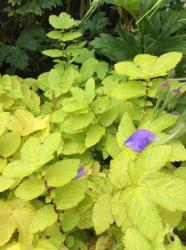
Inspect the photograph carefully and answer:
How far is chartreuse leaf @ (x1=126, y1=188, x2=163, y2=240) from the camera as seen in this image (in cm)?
76

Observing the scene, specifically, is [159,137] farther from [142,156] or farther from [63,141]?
[63,141]

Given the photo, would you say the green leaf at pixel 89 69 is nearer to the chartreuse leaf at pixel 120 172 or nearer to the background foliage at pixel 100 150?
the background foliage at pixel 100 150

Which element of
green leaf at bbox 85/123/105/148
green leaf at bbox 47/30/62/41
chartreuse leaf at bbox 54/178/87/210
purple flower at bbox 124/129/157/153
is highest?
purple flower at bbox 124/129/157/153

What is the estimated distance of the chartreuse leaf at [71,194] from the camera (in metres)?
0.92

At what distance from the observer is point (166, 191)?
0.79m

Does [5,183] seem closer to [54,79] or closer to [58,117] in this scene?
[58,117]

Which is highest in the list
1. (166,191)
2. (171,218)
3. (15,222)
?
(166,191)

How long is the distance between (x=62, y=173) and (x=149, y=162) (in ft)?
0.68

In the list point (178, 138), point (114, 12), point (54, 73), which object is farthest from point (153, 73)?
point (114, 12)

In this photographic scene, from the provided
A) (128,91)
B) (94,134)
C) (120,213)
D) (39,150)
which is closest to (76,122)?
(94,134)

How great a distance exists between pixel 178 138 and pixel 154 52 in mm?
360

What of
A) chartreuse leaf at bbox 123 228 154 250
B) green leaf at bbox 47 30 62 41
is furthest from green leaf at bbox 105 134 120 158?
green leaf at bbox 47 30 62 41

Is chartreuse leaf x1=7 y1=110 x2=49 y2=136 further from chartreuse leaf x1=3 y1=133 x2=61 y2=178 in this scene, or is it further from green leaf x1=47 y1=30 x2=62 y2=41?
green leaf x1=47 y1=30 x2=62 y2=41

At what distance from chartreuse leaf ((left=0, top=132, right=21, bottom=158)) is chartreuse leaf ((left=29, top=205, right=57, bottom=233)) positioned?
249 mm
